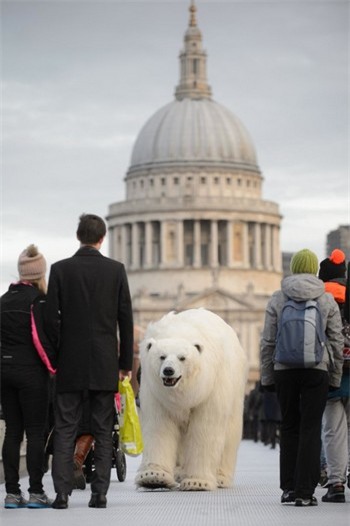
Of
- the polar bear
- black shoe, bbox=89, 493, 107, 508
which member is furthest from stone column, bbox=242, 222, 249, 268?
black shoe, bbox=89, 493, 107, 508

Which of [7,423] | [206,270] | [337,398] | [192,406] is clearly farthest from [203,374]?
[206,270]

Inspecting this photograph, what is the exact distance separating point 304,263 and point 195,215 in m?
154

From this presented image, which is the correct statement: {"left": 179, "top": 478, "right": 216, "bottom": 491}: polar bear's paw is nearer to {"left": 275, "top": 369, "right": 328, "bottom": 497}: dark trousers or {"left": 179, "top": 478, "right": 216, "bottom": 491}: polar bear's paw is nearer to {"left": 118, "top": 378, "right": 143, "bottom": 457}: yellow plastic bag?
{"left": 118, "top": 378, "right": 143, "bottom": 457}: yellow plastic bag

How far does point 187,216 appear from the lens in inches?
6654

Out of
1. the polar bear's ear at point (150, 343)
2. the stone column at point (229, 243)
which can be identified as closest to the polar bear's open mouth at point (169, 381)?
the polar bear's ear at point (150, 343)

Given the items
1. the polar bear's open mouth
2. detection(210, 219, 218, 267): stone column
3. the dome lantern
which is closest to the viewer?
the polar bear's open mouth

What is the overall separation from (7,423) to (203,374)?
2727mm

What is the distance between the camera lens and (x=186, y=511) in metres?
14.1

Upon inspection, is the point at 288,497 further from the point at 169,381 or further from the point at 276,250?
the point at 276,250

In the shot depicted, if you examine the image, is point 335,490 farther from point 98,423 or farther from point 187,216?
point 187,216

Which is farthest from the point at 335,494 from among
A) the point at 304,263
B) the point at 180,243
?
the point at 180,243

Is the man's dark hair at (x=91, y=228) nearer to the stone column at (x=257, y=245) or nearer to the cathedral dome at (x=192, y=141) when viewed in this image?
the stone column at (x=257, y=245)

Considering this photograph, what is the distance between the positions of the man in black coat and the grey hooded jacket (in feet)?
3.90

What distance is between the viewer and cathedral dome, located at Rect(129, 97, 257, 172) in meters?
173
